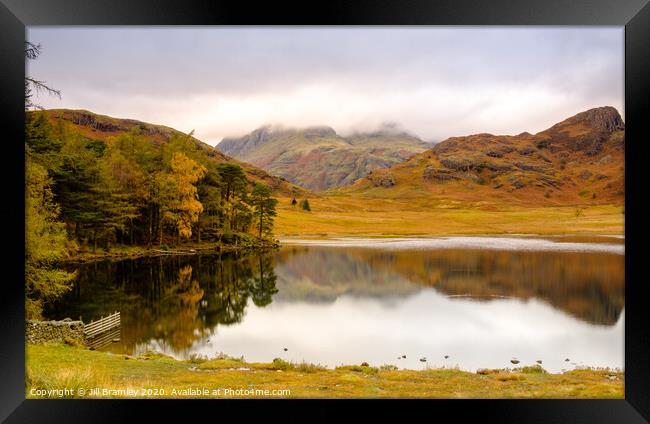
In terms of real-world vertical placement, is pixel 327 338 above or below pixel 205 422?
below

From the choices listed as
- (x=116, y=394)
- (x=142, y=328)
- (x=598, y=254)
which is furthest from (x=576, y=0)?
(x=598, y=254)

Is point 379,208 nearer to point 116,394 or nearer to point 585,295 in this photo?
point 585,295

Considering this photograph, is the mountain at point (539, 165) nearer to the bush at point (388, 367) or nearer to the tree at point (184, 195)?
the bush at point (388, 367)

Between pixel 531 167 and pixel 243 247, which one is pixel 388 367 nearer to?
pixel 243 247

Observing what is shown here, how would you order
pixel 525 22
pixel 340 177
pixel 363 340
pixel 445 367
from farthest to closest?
pixel 340 177
pixel 363 340
pixel 445 367
pixel 525 22

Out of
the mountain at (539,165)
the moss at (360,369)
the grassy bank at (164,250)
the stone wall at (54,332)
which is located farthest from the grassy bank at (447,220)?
the stone wall at (54,332)

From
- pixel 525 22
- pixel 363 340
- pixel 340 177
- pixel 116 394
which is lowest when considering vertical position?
pixel 363 340

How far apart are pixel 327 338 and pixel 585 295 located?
968cm

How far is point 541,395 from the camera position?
6227 millimetres

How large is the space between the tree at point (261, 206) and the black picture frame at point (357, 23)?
24637 millimetres

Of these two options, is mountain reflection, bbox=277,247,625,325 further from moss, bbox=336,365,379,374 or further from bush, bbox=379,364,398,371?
moss, bbox=336,365,379,374

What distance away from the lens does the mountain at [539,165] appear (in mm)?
21656

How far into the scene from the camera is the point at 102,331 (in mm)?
10328

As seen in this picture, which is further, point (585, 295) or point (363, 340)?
point (585, 295)
